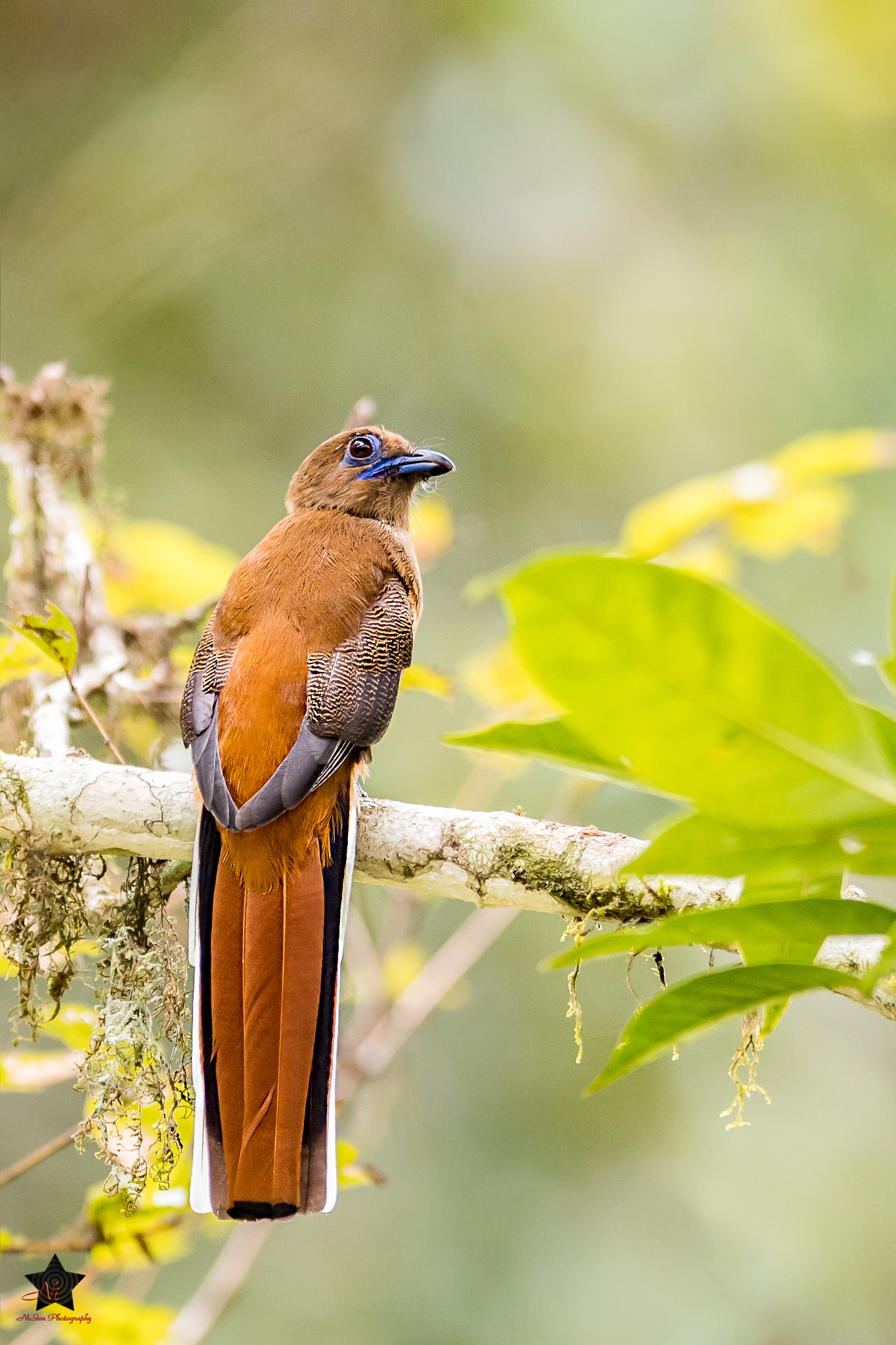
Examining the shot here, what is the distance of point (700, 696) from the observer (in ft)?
2.27

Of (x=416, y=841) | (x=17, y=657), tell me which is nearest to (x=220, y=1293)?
(x=416, y=841)

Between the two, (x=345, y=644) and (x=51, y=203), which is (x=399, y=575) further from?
(x=51, y=203)

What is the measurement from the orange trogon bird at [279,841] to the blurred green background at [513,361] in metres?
2.38

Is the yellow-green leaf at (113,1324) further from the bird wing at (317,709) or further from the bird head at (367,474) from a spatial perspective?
the bird head at (367,474)

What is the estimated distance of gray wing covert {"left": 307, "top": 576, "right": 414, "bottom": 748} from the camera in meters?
2.03

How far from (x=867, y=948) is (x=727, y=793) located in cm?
87

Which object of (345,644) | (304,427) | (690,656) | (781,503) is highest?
(304,427)

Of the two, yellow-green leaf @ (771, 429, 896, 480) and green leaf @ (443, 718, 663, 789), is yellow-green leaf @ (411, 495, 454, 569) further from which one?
green leaf @ (443, 718, 663, 789)

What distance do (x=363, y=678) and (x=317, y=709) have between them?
5.6 inches

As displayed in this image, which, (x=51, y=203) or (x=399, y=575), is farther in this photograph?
(x=51, y=203)

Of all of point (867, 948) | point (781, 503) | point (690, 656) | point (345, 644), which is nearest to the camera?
point (690, 656)

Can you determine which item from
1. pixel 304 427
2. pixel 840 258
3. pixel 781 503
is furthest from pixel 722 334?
pixel 781 503

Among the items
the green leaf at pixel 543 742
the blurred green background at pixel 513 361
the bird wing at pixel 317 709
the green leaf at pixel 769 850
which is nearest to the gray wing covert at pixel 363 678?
the bird wing at pixel 317 709

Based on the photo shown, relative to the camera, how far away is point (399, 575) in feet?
8.20
